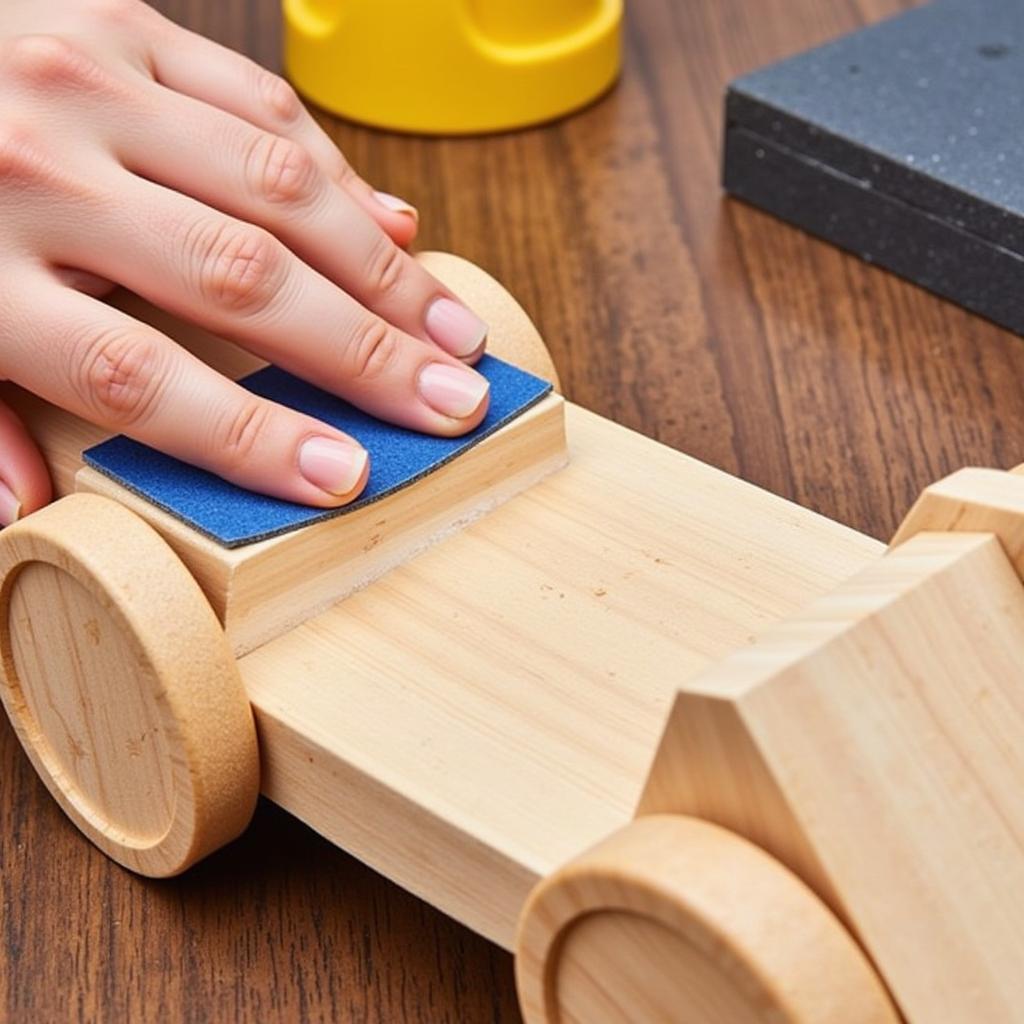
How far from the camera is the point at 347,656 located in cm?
62

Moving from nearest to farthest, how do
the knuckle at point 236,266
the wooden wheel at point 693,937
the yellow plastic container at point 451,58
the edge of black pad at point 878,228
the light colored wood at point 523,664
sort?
the wooden wheel at point 693,937
the light colored wood at point 523,664
the knuckle at point 236,266
the edge of black pad at point 878,228
the yellow plastic container at point 451,58

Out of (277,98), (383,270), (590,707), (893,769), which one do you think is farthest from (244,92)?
(893,769)

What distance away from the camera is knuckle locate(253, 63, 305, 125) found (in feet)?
2.48

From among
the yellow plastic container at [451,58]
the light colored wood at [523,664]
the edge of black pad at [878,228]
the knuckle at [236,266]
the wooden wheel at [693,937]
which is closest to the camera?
the wooden wheel at [693,937]

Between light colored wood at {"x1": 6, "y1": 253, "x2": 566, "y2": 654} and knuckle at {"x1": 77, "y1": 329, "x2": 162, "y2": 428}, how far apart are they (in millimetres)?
29

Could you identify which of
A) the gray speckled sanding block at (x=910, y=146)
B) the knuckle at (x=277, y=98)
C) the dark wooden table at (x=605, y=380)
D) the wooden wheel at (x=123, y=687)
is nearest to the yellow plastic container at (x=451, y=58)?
the dark wooden table at (x=605, y=380)

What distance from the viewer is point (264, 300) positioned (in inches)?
26.3

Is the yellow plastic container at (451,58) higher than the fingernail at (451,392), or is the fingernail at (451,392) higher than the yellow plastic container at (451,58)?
the fingernail at (451,392)

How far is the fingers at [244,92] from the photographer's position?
2.47ft

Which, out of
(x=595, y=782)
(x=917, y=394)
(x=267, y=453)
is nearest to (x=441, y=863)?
(x=595, y=782)

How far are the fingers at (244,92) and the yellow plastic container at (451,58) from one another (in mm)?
346

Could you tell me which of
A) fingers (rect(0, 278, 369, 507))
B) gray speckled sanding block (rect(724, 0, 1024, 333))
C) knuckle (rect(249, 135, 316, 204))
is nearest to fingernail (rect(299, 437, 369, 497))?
fingers (rect(0, 278, 369, 507))

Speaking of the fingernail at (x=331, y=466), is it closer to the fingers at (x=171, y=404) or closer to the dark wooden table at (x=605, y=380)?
the fingers at (x=171, y=404)

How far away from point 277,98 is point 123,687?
0.29 m
